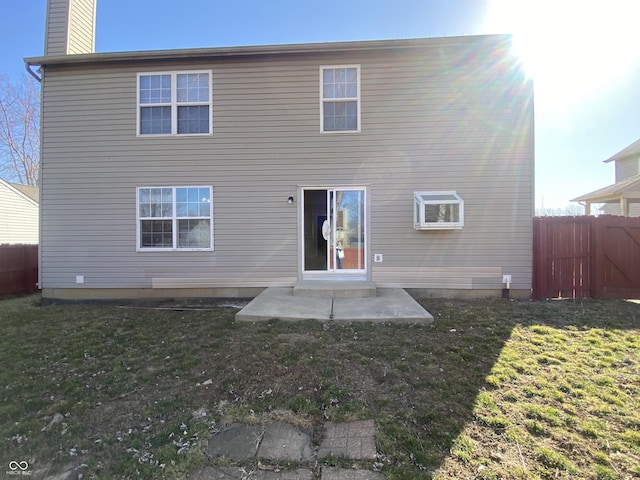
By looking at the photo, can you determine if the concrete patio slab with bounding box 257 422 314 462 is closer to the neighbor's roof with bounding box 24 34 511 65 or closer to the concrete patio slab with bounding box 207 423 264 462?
the concrete patio slab with bounding box 207 423 264 462

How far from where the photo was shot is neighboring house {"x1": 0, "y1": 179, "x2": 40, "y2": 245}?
52.1 feet

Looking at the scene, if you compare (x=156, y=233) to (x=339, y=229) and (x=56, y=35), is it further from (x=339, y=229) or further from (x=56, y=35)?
(x=56, y=35)

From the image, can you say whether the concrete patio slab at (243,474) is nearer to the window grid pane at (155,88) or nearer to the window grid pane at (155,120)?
the window grid pane at (155,120)

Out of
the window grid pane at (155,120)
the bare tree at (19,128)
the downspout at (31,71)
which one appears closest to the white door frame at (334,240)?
the window grid pane at (155,120)

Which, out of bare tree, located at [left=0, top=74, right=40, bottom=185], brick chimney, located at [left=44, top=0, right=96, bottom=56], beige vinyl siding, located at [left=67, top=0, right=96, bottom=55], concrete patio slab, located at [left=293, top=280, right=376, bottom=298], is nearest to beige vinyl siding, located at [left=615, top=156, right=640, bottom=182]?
concrete patio slab, located at [left=293, top=280, right=376, bottom=298]

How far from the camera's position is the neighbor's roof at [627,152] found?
52.0ft

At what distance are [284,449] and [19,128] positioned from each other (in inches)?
1130

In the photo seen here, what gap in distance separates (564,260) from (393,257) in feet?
11.6

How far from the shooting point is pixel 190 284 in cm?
729

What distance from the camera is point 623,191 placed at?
11172mm

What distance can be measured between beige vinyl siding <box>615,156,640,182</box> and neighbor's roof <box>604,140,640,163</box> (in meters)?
0.33

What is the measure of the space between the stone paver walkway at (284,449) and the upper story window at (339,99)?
Answer: 6.02 meters

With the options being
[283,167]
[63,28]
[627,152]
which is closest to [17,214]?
[63,28]

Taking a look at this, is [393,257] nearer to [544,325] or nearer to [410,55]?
[544,325]
